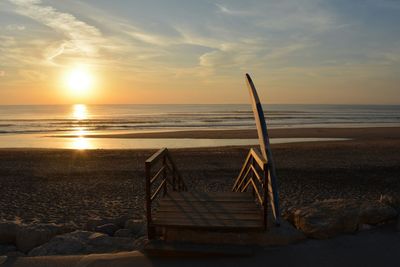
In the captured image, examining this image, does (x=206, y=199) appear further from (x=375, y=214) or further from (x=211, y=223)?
(x=375, y=214)

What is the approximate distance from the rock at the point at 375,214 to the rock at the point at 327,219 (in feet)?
0.39

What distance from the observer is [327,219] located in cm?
513

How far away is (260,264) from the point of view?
4207mm

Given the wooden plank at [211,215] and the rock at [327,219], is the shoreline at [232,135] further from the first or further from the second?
the wooden plank at [211,215]

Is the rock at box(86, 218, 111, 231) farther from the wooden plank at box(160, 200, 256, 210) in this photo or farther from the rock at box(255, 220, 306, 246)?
the rock at box(255, 220, 306, 246)

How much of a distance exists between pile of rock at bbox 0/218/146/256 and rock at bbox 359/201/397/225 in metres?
3.64

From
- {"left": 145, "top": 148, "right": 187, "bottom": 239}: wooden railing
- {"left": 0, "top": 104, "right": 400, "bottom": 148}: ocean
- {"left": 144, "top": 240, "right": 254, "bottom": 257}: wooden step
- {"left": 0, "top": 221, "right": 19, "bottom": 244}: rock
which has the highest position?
{"left": 0, "top": 104, "right": 400, "bottom": 148}: ocean

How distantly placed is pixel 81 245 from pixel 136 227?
1846mm

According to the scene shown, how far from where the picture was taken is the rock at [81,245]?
16.0ft

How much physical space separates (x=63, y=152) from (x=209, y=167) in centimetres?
1085

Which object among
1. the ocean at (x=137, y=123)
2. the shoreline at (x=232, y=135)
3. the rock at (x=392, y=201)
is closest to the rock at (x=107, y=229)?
the rock at (x=392, y=201)

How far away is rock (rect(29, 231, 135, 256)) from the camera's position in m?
4.88

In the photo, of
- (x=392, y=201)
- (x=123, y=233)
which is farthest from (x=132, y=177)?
(x=392, y=201)

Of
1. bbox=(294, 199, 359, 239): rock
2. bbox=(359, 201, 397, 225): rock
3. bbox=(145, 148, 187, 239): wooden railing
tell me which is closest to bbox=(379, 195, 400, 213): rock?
bbox=(359, 201, 397, 225): rock
